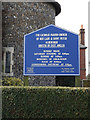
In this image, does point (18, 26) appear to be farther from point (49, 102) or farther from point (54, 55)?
point (49, 102)

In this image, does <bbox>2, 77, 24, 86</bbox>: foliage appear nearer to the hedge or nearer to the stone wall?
the stone wall

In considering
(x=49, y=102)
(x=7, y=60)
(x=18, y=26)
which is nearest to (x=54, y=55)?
(x=49, y=102)

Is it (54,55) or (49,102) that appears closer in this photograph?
(49,102)

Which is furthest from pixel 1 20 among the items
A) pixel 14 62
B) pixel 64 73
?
pixel 64 73

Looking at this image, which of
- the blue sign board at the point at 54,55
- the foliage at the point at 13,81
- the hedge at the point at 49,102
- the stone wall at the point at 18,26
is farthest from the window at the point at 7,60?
the hedge at the point at 49,102

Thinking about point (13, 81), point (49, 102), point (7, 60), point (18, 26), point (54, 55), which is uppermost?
point (18, 26)

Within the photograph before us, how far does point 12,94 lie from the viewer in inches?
280

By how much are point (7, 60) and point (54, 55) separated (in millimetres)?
5566

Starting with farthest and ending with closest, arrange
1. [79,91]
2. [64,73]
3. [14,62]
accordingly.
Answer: [14,62], [64,73], [79,91]

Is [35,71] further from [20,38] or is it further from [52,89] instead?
[20,38]

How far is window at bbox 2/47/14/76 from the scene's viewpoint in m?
13.1

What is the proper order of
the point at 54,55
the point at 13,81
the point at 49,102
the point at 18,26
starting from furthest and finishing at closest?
the point at 18,26
the point at 13,81
the point at 54,55
the point at 49,102

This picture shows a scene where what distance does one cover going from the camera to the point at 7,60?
43.4 ft

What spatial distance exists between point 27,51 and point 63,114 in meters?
2.98
